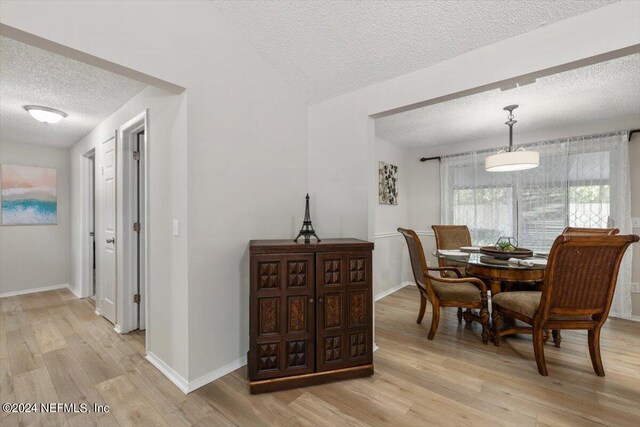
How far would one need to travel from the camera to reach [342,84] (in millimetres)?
2412

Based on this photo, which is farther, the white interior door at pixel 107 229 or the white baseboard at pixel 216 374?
the white interior door at pixel 107 229

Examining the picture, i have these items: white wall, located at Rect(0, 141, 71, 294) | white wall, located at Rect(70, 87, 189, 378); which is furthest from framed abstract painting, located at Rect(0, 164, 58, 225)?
white wall, located at Rect(70, 87, 189, 378)

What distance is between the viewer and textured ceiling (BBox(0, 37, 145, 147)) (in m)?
2.04

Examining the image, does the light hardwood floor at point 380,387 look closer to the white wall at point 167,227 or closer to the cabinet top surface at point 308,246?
the white wall at point 167,227

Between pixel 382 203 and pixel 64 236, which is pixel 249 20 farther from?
pixel 64 236

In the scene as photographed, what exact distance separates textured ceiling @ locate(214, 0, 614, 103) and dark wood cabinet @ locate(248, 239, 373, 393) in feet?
4.69

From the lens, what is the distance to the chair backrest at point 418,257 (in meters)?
2.59

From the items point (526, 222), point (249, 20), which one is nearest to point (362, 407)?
point (249, 20)

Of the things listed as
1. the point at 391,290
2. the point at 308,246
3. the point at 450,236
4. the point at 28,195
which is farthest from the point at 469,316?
the point at 28,195

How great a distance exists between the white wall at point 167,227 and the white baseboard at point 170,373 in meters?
0.03

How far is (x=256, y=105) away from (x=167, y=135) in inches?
28.8

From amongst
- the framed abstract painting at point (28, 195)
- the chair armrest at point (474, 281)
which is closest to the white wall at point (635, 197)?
the chair armrest at point (474, 281)

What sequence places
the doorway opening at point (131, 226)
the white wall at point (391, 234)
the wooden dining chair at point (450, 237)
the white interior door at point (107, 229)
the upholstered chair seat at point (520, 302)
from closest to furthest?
the upholstered chair seat at point (520, 302) < the doorway opening at point (131, 226) < the white interior door at point (107, 229) < the wooden dining chair at point (450, 237) < the white wall at point (391, 234)

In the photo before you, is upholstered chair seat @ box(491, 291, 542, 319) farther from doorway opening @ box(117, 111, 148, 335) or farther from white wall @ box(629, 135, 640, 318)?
doorway opening @ box(117, 111, 148, 335)
